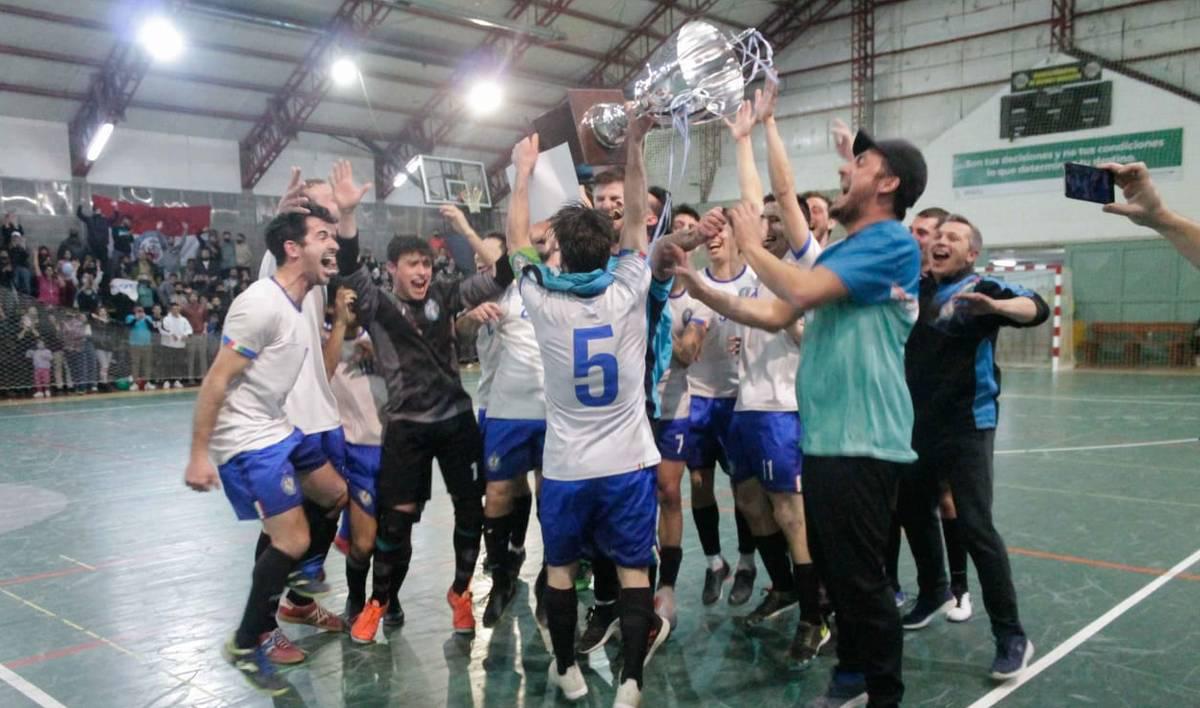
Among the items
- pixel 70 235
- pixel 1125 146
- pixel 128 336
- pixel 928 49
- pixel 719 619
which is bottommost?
pixel 719 619

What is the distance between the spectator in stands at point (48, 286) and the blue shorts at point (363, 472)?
16.4m

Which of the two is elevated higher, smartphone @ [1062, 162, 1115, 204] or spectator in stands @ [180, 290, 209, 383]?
smartphone @ [1062, 162, 1115, 204]

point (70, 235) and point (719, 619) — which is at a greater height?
point (70, 235)

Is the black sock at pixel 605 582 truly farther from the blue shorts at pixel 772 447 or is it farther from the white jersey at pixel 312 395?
the white jersey at pixel 312 395

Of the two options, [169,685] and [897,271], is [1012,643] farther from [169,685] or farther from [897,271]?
[169,685]

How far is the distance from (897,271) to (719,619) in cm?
246

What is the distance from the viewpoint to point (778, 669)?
13.1 feet

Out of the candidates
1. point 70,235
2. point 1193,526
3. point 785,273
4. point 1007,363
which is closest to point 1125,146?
point 1007,363

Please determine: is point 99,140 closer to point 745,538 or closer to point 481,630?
point 481,630

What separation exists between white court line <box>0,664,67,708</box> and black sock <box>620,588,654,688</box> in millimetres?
2458

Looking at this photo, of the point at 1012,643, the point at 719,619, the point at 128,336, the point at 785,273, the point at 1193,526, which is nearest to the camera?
the point at 785,273

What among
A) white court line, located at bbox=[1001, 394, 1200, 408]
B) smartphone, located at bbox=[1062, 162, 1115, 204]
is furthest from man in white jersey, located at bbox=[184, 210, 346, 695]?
white court line, located at bbox=[1001, 394, 1200, 408]

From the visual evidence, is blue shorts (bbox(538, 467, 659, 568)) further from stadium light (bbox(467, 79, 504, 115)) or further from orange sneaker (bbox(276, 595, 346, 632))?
stadium light (bbox(467, 79, 504, 115))

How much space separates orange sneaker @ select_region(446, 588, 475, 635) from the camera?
448 cm
